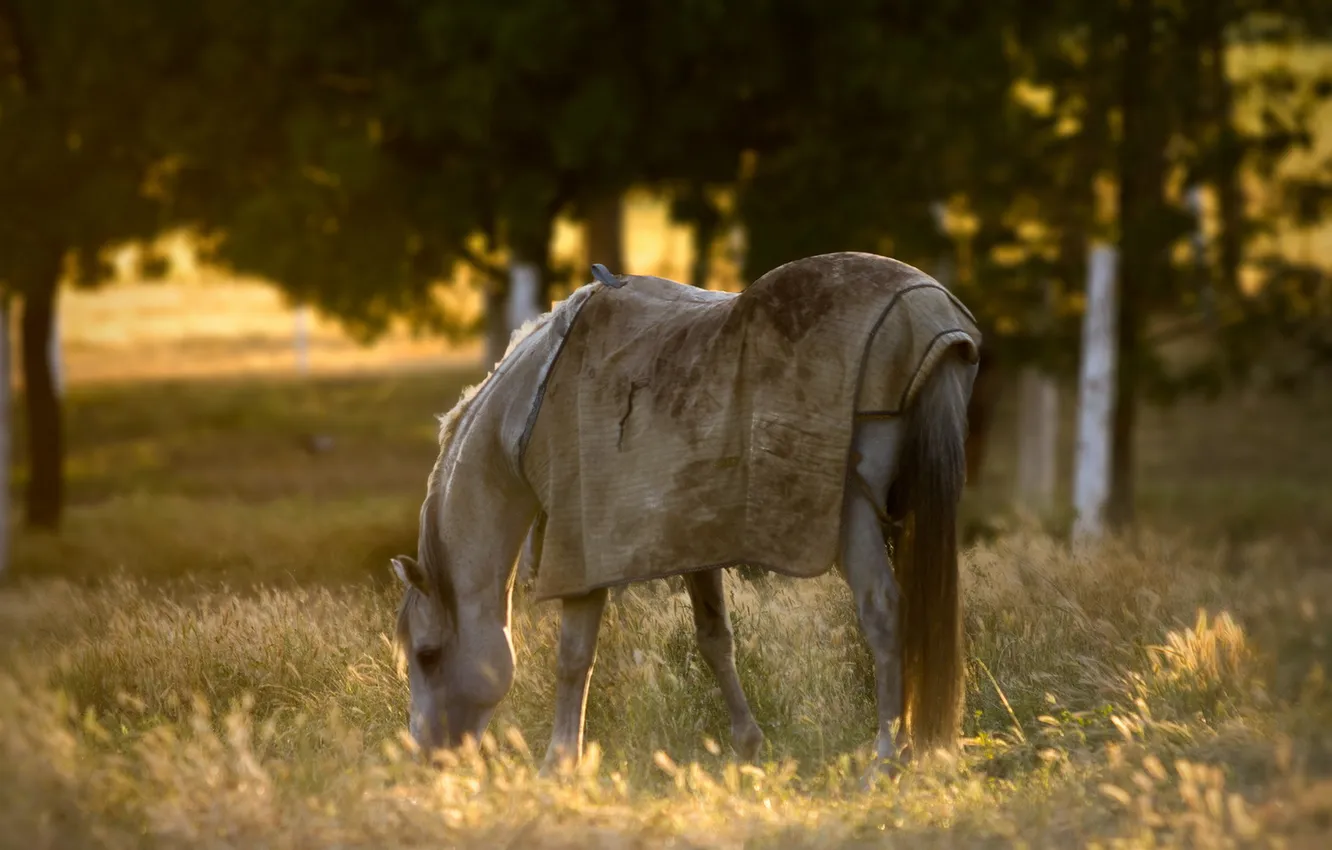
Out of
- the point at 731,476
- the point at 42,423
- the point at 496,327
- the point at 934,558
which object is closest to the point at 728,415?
the point at 731,476

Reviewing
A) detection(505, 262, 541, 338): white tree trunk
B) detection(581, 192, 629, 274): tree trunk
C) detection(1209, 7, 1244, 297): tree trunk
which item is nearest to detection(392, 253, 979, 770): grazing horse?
detection(505, 262, 541, 338): white tree trunk

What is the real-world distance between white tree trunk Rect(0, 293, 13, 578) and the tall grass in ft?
18.6

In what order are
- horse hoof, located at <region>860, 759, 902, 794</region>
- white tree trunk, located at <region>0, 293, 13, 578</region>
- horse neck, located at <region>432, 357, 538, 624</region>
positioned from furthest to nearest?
white tree trunk, located at <region>0, 293, 13, 578</region> < horse neck, located at <region>432, 357, 538, 624</region> < horse hoof, located at <region>860, 759, 902, 794</region>

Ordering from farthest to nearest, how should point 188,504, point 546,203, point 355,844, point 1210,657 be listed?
point 188,504
point 546,203
point 1210,657
point 355,844

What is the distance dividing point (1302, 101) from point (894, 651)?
10291mm

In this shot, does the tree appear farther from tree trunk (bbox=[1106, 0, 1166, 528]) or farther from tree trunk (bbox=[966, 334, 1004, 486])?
tree trunk (bbox=[1106, 0, 1166, 528])

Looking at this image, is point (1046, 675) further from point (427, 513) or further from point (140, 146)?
point (140, 146)

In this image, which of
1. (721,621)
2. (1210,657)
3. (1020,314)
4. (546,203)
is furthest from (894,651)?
(1020,314)

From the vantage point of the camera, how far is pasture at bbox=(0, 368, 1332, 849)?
451cm

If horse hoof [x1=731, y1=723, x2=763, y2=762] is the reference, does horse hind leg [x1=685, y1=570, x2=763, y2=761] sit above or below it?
above

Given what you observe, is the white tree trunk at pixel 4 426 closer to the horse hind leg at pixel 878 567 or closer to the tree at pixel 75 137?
the tree at pixel 75 137

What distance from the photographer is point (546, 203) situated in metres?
12.4

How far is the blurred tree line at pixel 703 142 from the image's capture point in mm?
12117

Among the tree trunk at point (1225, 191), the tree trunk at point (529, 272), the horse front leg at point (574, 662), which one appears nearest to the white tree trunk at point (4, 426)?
the tree trunk at point (529, 272)
